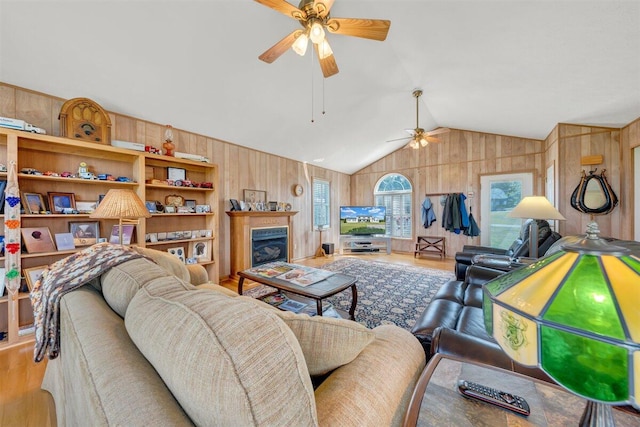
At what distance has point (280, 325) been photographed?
508 millimetres

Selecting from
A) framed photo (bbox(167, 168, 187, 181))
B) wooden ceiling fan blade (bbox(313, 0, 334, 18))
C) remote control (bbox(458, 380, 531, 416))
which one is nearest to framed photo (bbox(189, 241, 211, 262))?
framed photo (bbox(167, 168, 187, 181))

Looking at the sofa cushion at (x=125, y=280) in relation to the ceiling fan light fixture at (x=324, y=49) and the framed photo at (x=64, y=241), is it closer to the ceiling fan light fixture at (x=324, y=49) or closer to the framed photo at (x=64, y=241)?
the ceiling fan light fixture at (x=324, y=49)

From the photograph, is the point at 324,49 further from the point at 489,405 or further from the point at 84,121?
the point at 84,121

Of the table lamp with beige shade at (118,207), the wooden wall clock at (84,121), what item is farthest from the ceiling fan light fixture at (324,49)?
the wooden wall clock at (84,121)

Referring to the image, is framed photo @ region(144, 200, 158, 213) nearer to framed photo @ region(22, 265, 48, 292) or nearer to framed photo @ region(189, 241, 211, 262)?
framed photo @ region(189, 241, 211, 262)

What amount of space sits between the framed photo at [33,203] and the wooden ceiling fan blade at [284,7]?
2666mm

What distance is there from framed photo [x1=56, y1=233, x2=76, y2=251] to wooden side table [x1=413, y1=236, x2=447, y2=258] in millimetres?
5765

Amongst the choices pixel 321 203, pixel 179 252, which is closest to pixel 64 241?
pixel 179 252

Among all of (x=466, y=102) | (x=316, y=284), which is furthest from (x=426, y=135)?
(x=316, y=284)

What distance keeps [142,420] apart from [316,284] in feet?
6.06

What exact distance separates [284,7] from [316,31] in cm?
25

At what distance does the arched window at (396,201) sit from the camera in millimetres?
6113

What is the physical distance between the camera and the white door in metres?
4.75

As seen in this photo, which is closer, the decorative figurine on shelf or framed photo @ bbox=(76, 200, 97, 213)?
framed photo @ bbox=(76, 200, 97, 213)
